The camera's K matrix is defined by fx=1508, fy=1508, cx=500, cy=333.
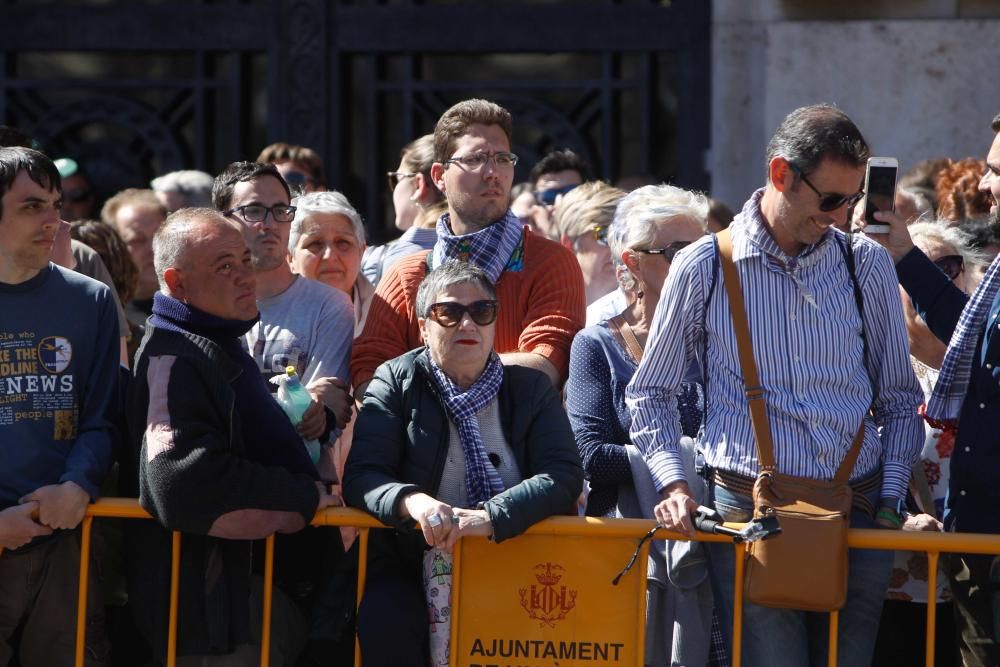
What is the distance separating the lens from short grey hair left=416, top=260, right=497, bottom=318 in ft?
13.1

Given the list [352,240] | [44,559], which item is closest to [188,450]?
[44,559]

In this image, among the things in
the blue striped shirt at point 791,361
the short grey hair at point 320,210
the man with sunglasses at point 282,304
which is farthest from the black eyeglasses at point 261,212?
the blue striped shirt at point 791,361

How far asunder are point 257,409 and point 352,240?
54.8 inches

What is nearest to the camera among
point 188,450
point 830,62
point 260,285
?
point 188,450

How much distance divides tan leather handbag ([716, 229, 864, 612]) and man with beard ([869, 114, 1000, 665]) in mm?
341

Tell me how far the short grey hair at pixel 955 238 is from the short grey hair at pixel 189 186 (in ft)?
11.1

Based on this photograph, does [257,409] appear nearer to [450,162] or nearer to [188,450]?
[188,450]

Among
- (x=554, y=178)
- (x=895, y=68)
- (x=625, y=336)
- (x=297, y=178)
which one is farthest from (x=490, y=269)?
(x=895, y=68)

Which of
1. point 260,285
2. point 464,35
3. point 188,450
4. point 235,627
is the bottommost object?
point 235,627

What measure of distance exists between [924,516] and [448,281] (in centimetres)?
150

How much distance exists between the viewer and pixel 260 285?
4.84 metres

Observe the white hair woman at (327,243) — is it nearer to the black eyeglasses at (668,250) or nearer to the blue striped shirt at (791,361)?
the black eyeglasses at (668,250)

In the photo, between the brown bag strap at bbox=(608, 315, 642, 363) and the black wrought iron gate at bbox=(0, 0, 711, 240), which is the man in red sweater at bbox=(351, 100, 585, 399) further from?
the black wrought iron gate at bbox=(0, 0, 711, 240)

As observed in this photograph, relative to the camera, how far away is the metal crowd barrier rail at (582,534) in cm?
363
